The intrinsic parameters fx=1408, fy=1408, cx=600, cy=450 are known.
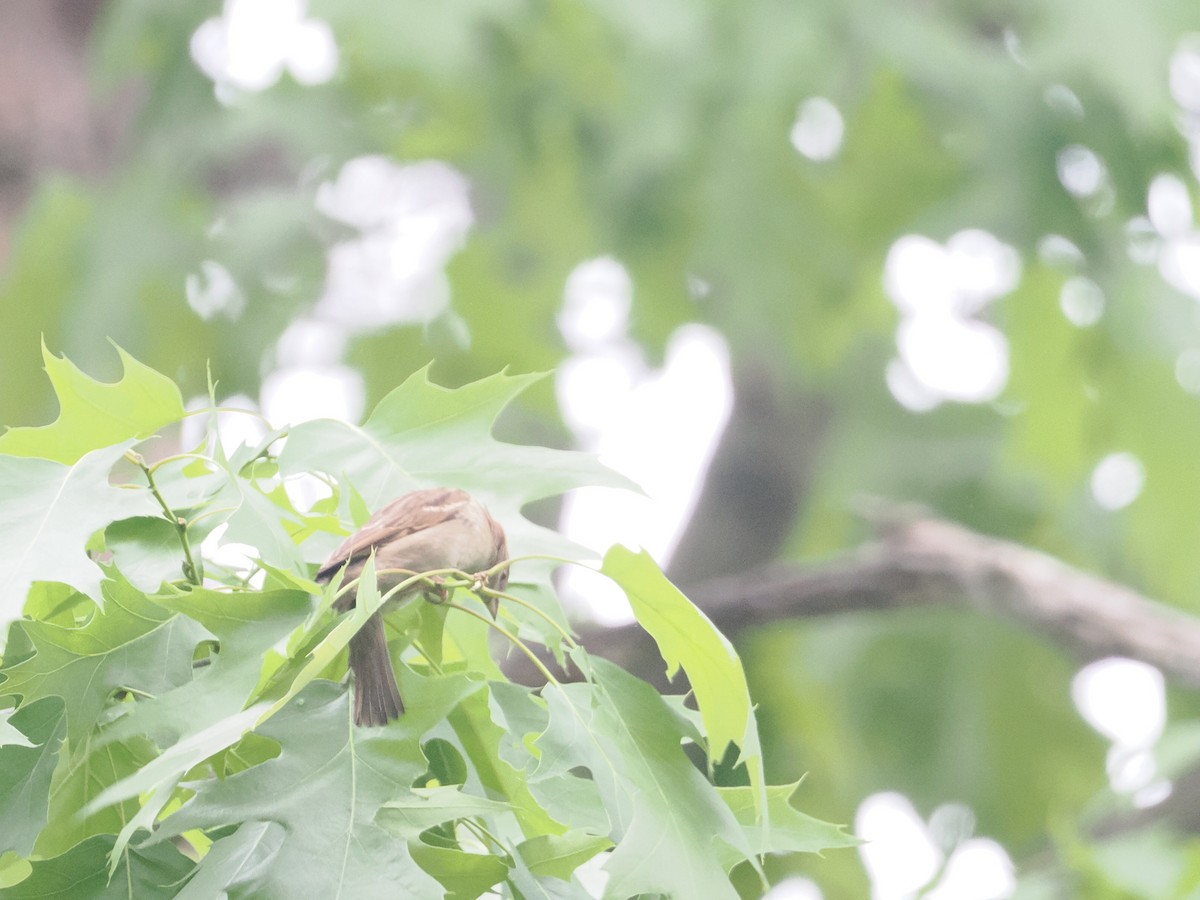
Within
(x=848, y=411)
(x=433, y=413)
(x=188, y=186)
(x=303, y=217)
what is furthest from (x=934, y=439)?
(x=433, y=413)

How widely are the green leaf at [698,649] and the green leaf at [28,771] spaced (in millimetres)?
249

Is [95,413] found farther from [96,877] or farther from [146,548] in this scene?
[96,877]

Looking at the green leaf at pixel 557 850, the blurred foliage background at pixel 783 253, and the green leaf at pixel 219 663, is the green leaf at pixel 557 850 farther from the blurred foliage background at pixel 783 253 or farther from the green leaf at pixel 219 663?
the blurred foliage background at pixel 783 253

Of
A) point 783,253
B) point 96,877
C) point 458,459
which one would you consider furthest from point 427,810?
point 783,253

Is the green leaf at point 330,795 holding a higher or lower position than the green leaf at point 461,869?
higher

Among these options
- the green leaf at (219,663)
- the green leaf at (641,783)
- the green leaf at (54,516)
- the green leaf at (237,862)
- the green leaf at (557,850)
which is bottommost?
the green leaf at (557,850)

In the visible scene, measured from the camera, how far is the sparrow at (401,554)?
580 millimetres

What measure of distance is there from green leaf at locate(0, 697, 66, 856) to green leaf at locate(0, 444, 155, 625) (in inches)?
2.3

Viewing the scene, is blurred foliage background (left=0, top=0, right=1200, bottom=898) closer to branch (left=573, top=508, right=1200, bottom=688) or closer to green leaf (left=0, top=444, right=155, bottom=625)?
branch (left=573, top=508, right=1200, bottom=688)

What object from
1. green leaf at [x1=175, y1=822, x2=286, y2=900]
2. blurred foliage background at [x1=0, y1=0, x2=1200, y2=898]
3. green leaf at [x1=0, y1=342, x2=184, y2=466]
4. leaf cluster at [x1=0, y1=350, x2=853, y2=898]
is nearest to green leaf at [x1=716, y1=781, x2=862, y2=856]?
leaf cluster at [x1=0, y1=350, x2=853, y2=898]

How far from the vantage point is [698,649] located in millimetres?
609

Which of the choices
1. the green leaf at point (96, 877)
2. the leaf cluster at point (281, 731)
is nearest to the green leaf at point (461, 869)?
the leaf cluster at point (281, 731)

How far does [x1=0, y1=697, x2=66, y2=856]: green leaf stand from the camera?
58cm

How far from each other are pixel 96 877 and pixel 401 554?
0.18 meters
